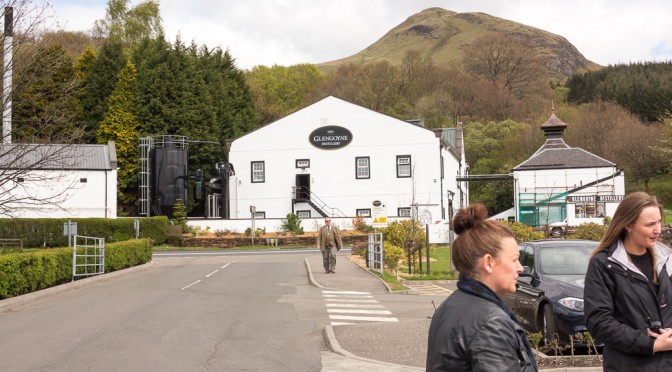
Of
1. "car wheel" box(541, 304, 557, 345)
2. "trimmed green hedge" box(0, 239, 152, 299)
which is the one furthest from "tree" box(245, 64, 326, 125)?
"car wheel" box(541, 304, 557, 345)

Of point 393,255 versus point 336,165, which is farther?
point 336,165

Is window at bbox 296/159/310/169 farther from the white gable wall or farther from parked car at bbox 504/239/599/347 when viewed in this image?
parked car at bbox 504/239/599/347

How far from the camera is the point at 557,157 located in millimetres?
61562

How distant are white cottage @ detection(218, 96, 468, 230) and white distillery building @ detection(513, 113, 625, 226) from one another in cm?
610

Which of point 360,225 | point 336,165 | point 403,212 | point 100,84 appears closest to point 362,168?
point 336,165

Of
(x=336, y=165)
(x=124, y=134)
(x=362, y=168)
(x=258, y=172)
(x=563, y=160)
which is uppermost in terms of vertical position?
(x=124, y=134)

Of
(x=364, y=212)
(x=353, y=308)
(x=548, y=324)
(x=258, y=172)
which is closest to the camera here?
(x=548, y=324)

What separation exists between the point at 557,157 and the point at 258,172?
2348 cm

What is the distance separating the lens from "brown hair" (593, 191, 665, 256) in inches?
189

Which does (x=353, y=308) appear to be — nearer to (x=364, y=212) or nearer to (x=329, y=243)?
(x=329, y=243)

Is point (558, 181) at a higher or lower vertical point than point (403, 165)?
lower

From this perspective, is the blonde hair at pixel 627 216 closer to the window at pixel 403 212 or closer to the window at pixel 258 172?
the window at pixel 403 212

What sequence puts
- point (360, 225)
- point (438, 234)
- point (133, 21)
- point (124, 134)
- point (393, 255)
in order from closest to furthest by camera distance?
point (393, 255) → point (438, 234) → point (360, 225) → point (124, 134) → point (133, 21)

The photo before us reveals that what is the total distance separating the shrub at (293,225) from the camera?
5212cm
